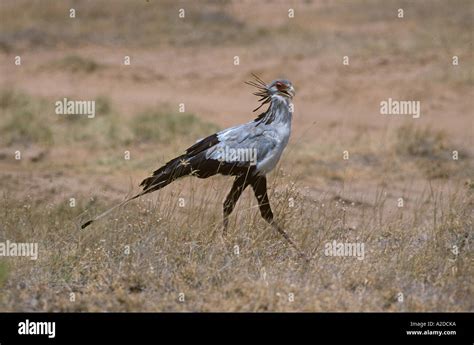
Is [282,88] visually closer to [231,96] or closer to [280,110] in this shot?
[280,110]

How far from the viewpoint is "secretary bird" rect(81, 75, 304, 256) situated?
6.78 metres

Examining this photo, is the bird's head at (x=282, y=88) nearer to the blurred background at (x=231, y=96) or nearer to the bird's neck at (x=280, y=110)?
the bird's neck at (x=280, y=110)

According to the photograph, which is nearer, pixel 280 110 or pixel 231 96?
pixel 280 110

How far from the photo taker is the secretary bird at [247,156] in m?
6.78

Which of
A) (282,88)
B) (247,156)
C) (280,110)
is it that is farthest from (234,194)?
(282,88)

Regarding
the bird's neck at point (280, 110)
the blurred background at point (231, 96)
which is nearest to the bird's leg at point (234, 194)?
the blurred background at point (231, 96)

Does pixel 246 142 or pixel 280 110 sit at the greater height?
pixel 280 110

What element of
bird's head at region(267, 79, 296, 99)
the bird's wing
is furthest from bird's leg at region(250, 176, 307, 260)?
bird's head at region(267, 79, 296, 99)

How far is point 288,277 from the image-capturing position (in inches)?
243

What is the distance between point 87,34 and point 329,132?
949cm

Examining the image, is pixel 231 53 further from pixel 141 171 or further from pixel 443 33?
pixel 141 171

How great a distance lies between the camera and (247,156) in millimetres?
6766

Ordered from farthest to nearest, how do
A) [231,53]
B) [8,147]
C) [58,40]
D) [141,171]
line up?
[58,40], [231,53], [8,147], [141,171]
